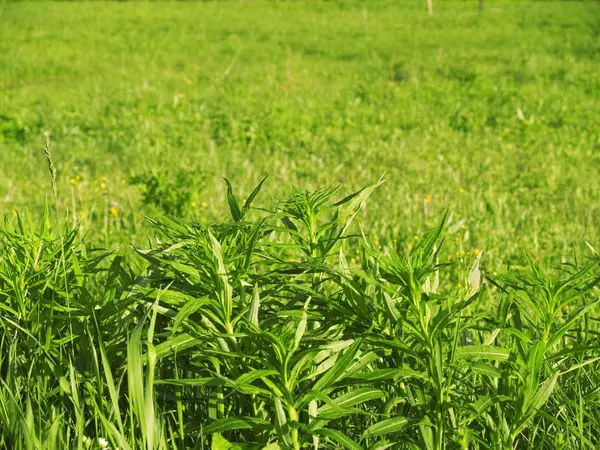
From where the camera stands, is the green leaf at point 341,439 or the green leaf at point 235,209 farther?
the green leaf at point 235,209

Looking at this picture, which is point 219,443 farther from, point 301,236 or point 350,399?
point 301,236

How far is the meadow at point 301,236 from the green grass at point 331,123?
47 mm

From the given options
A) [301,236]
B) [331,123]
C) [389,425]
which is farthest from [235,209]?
[331,123]

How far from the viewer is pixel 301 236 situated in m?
2.07

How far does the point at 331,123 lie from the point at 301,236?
7.18 m

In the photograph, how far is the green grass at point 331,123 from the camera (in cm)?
600

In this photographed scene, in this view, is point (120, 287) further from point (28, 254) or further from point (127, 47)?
point (127, 47)

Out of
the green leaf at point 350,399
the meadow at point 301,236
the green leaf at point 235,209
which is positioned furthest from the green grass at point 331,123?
the green leaf at point 235,209

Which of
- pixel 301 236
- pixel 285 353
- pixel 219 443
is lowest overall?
pixel 219 443

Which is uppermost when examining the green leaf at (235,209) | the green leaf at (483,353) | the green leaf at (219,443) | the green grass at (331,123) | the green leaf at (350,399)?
the green leaf at (235,209)

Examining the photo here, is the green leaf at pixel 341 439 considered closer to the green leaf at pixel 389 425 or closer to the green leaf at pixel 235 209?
the green leaf at pixel 389 425

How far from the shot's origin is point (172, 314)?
6.68 feet

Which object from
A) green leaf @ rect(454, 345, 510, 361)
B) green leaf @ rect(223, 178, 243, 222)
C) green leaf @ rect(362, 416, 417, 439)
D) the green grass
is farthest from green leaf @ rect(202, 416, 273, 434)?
the green grass

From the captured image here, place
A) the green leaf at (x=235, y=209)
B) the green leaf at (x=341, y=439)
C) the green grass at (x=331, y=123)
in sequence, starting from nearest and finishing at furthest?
1. the green leaf at (x=341, y=439)
2. the green leaf at (x=235, y=209)
3. the green grass at (x=331, y=123)
